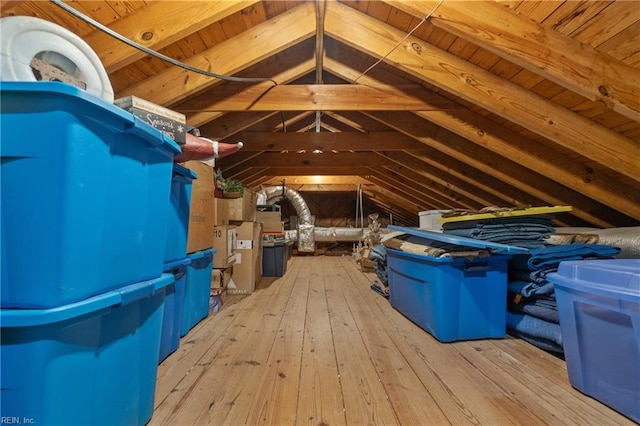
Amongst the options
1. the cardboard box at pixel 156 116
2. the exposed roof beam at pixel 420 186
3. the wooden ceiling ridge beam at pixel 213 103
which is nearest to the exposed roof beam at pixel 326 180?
the exposed roof beam at pixel 420 186

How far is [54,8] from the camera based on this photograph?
1.33 metres

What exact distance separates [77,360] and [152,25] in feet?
5.51

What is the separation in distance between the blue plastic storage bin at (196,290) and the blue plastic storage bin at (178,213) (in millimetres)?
173

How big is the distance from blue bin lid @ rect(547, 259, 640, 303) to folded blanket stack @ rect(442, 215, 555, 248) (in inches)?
21.5

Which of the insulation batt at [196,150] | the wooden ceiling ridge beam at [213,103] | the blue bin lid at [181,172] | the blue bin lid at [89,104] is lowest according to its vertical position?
the blue bin lid at [89,104]

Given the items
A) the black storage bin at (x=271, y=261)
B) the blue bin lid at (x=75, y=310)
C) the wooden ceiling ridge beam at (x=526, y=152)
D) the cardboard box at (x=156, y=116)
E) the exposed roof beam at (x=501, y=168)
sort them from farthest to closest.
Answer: the black storage bin at (x=271, y=261) → the exposed roof beam at (x=501, y=168) → the wooden ceiling ridge beam at (x=526, y=152) → the cardboard box at (x=156, y=116) → the blue bin lid at (x=75, y=310)

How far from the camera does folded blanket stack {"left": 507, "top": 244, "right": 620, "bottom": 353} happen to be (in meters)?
1.49

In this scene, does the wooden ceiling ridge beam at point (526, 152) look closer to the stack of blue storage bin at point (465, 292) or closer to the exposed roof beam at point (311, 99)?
the exposed roof beam at point (311, 99)

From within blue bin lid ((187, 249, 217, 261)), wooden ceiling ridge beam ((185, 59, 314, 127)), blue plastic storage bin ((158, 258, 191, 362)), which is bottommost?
blue plastic storage bin ((158, 258, 191, 362))

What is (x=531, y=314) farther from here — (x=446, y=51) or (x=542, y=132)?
(x=446, y=51)

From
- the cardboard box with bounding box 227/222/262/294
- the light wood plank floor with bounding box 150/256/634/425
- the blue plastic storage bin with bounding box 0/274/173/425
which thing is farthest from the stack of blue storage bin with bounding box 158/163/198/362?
the cardboard box with bounding box 227/222/262/294

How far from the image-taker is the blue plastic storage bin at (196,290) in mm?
1751

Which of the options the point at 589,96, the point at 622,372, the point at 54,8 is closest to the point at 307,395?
the point at 622,372

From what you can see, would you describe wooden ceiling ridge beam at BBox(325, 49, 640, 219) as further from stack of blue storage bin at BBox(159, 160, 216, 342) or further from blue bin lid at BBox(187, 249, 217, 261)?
blue bin lid at BBox(187, 249, 217, 261)
